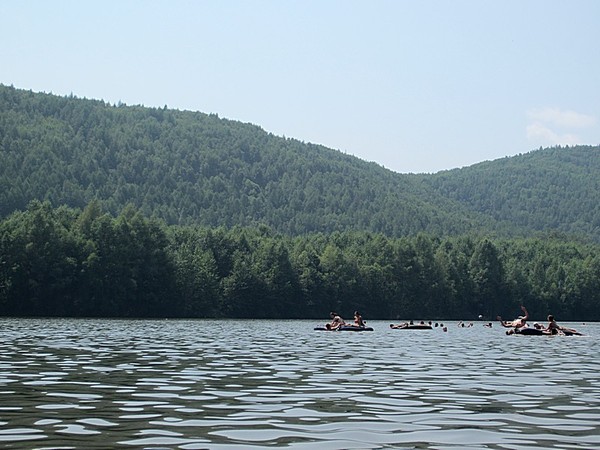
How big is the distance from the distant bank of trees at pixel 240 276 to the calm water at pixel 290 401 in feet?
247

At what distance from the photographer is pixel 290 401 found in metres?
24.6

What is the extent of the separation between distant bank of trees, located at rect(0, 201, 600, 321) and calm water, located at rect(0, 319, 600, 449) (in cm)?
7516

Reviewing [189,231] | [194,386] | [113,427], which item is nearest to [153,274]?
[189,231]

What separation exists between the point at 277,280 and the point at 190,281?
18.9 meters

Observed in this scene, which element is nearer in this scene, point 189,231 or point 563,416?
point 563,416

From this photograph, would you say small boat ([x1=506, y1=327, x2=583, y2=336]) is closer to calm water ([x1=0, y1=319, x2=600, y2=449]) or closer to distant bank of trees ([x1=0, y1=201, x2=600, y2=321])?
calm water ([x1=0, y1=319, x2=600, y2=449])

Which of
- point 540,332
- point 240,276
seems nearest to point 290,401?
point 540,332

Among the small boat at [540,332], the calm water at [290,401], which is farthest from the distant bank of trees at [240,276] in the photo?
the calm water at [290,401]

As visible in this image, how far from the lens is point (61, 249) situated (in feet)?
392

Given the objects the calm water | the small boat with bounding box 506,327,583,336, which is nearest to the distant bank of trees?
the small boat with bounding box 506,327,583,336

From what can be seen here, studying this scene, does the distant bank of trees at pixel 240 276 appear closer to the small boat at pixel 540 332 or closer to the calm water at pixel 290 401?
the small boat at pixel 540 332

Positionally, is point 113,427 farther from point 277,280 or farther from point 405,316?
point 405,316

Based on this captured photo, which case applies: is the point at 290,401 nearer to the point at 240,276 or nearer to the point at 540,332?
Result: the point at 540,332

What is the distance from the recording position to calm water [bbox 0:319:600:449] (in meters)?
18.6
